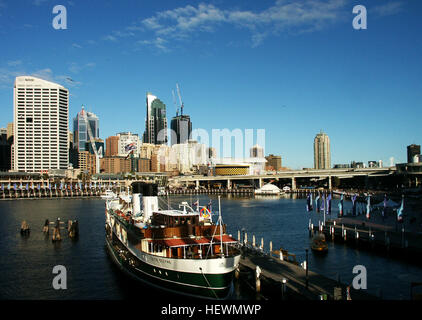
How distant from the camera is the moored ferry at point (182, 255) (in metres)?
27.2

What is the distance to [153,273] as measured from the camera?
103 feet

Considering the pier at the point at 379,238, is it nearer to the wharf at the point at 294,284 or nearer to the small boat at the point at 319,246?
the small boat at the point at 319,246

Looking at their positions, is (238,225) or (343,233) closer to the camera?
(343,233)

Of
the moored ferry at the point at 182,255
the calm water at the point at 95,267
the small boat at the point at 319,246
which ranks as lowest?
the calm water at the point at 95,267

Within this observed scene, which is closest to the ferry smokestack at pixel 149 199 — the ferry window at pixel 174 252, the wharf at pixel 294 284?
the ferry window at pixel 174 252

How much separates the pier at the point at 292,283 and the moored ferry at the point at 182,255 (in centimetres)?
370

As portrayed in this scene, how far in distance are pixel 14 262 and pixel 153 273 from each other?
27.1m

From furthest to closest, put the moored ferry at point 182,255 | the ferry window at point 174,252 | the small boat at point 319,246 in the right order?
the small boat at point 319,246 < the ferry window at point 174,252 < the moored ferry at point 182,255

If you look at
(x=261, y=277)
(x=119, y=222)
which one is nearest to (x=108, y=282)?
(x=119, y=222)

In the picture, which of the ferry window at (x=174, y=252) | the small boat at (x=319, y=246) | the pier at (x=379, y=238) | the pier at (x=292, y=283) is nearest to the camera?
the pier at (x=292, y=283)

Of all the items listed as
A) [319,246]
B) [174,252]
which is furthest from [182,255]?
[319,246]

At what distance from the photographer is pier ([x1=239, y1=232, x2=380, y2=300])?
26844 millimetres
